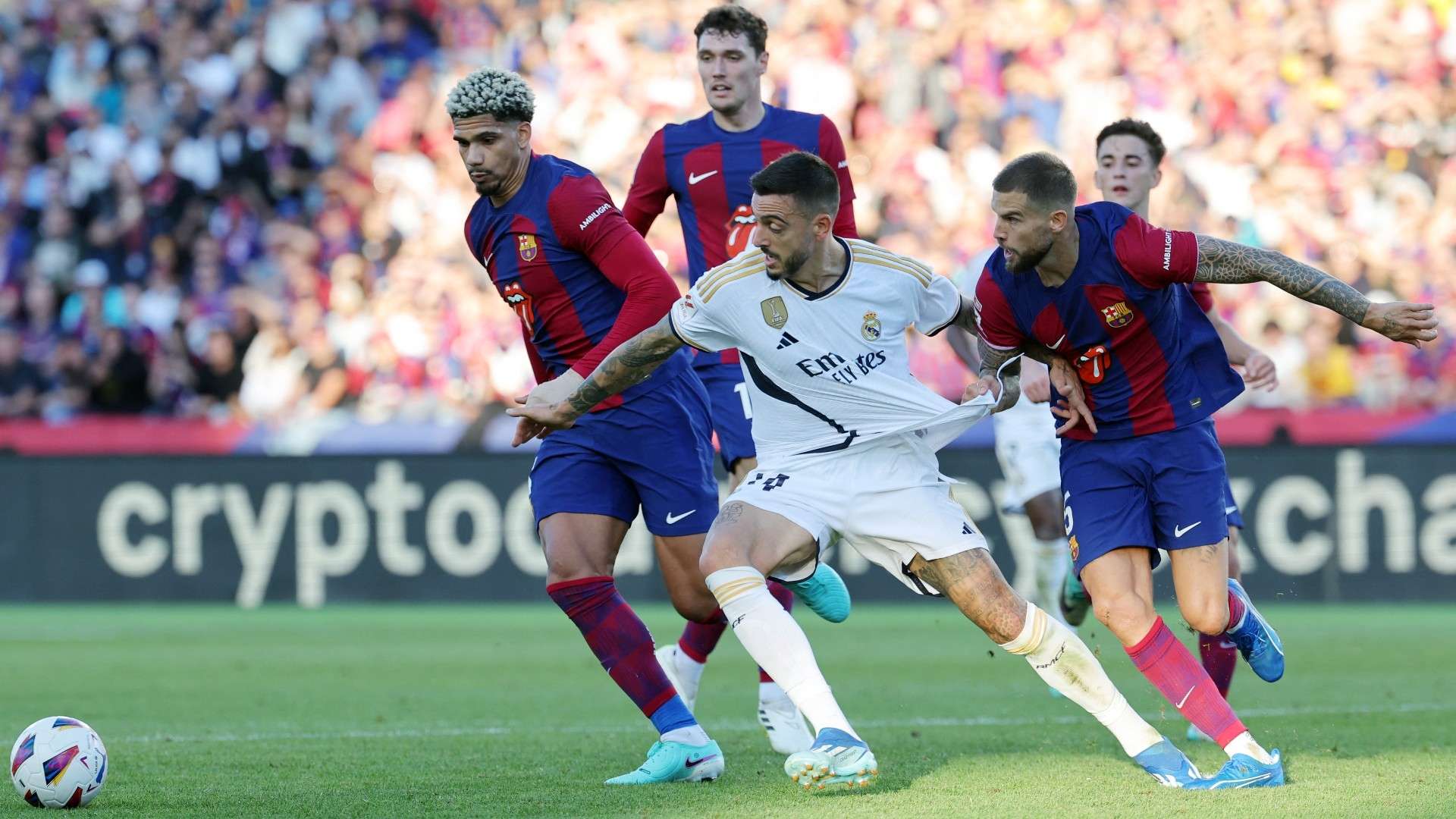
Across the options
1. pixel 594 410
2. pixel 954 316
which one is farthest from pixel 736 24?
pixel 954 316

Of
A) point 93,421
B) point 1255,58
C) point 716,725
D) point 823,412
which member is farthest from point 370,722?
point 1255,58

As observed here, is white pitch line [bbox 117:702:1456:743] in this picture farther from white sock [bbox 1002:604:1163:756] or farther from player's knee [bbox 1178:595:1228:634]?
white sock [bbox 1002:604:1163:756]

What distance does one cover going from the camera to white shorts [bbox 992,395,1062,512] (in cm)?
967

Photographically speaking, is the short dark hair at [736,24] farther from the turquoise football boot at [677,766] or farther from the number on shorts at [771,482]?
the turquoise football boot at [677,766]

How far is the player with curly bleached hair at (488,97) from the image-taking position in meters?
6.33

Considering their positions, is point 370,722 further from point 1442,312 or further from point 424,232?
point 1442,312

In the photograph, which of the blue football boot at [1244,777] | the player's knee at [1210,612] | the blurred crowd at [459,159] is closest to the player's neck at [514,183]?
the player's knee at [1210,612]

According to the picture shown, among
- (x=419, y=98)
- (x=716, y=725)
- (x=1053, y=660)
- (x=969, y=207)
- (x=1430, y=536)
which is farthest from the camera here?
(x=419, y=98)

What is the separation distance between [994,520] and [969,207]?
385cm

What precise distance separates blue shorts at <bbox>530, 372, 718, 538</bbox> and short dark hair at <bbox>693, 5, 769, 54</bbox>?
175cm

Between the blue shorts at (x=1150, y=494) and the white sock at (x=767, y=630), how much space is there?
107 cm

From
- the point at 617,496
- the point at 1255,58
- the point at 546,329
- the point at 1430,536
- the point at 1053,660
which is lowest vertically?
the point at 1430,536

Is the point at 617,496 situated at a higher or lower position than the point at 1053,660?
higher

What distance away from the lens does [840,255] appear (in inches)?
235
